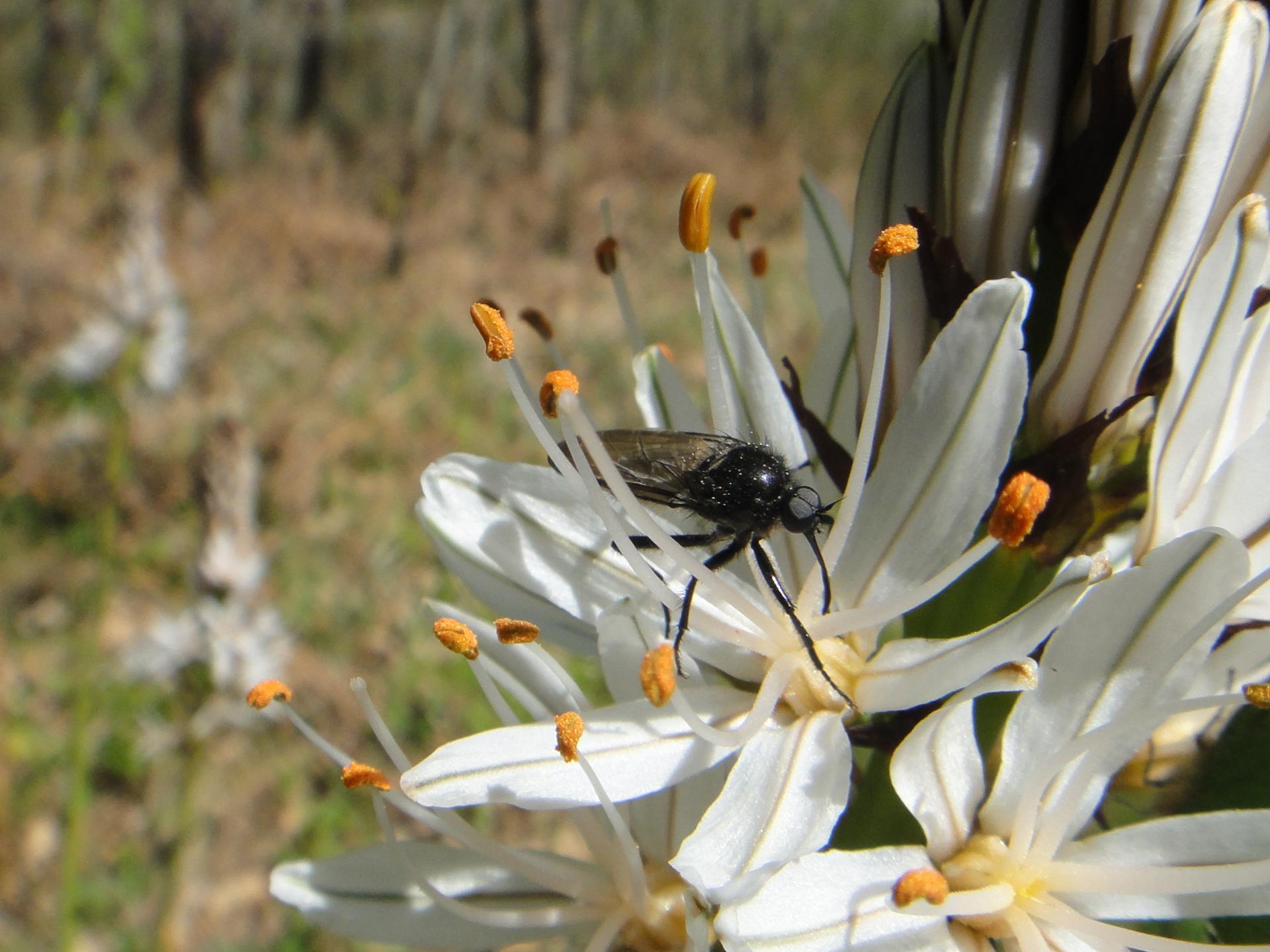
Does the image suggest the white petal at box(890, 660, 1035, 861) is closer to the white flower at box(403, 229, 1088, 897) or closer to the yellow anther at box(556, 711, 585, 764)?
the white flower at box(403, 229, 1088, 897)

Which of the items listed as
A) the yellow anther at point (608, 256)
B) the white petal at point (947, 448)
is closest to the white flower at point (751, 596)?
the white petal at point (947, 448)

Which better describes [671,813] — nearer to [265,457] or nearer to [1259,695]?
[1259,695]

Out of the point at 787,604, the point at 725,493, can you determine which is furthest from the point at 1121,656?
the point at 725,493

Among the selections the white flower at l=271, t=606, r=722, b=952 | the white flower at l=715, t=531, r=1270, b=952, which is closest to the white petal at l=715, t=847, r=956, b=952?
the white flower at l=715, t=531, r=1270, b=952

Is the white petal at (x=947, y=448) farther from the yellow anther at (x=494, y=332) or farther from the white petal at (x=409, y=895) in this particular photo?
the white petal at (x=409, y=895)

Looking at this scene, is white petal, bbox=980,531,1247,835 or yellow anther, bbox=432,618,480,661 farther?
yellow anther, bbox=432,618,480,661

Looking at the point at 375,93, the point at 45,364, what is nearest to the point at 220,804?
the point at 45,364

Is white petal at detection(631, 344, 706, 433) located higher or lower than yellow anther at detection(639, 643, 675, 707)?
higher
